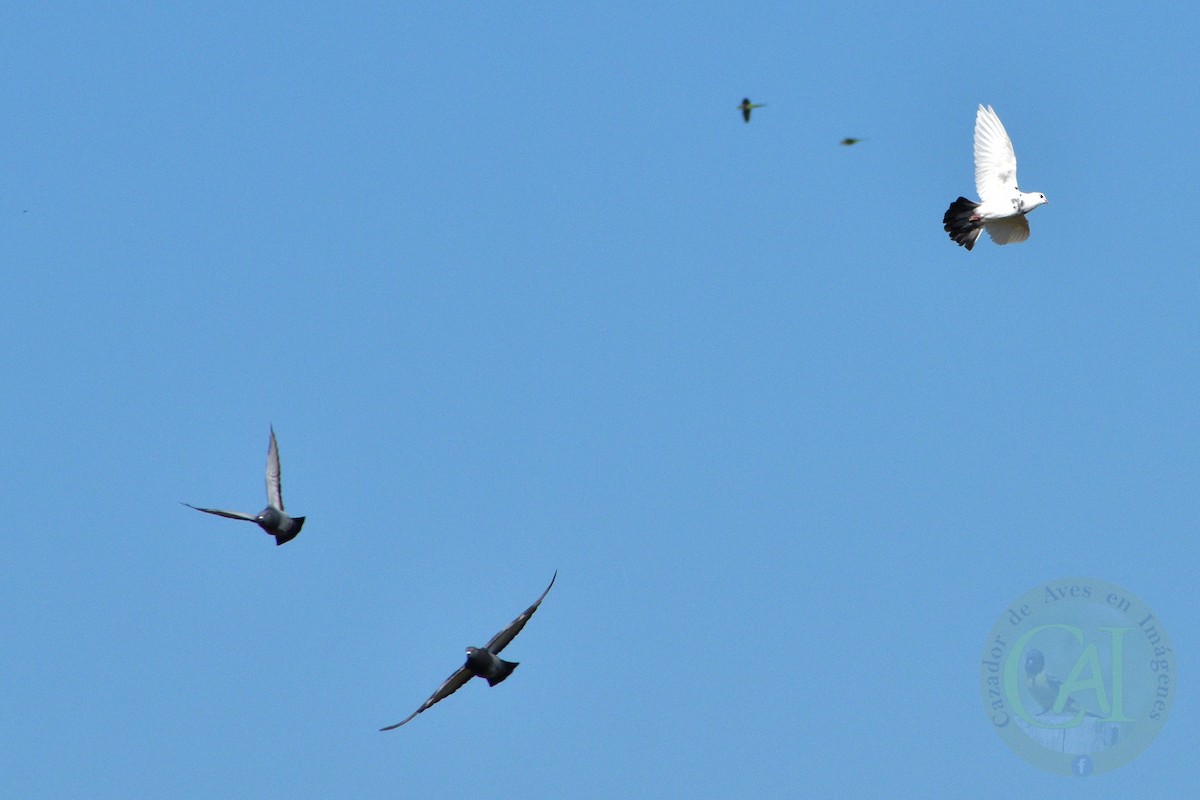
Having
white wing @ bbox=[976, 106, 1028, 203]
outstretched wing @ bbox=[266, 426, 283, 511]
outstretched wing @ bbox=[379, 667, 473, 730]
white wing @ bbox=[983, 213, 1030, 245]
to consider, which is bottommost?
outstretched wing @ bbox=[379, 667, 473, 730]

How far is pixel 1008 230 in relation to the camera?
53.9 m

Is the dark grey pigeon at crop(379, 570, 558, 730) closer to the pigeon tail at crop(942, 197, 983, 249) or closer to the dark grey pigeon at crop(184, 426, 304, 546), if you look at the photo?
the dark grey pigeon at crop(184, 426, 304, 546)

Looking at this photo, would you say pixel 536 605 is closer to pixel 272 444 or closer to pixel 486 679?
pixel 486 679

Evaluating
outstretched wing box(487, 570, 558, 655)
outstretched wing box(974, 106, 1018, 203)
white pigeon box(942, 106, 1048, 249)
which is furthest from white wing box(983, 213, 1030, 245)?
outstretched wing box(487, 570, 558, 655)

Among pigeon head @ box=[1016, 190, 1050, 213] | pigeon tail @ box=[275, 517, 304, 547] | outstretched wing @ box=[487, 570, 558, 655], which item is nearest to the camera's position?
outstretched wing @ box=[487, 570, 558, 655]

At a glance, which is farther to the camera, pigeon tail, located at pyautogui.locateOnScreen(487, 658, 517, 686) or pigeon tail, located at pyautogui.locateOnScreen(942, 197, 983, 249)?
pigeon tail, located at pyautogui.locateOnScreen(942, 197, 983, 249)

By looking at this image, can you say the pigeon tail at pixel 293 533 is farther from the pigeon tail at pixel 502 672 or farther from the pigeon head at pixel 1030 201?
the pigeon head at pixel 1030 201

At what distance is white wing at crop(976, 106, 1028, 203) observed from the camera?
53.7 m

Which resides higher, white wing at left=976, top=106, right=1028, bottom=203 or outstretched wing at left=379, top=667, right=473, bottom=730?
white wing at left=976, top=106, right=1028, bottom=203

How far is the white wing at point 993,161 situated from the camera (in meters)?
53.7

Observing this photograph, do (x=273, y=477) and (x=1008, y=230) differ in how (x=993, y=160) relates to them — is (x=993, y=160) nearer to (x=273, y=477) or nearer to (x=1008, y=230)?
(x=1008, y=230)

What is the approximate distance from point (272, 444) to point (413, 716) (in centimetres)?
1279

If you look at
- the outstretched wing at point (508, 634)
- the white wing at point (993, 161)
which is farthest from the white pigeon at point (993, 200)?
the outstretched wing at point (508, 634)

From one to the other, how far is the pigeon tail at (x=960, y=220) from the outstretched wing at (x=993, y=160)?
1.75 ft
